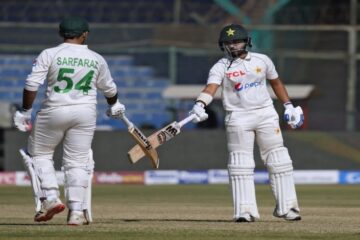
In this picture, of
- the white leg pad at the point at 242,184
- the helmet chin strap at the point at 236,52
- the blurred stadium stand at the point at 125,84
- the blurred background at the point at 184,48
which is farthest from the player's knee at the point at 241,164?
the blurred stadium stand at the point at 125,84

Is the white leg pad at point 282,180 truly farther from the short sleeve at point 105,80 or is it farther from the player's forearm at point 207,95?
the short sleeve at point 105,80

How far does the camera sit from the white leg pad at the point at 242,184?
879 centimetres

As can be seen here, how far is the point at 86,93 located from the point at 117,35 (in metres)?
14.2

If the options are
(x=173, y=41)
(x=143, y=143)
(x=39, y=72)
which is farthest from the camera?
(x=173, y=41)

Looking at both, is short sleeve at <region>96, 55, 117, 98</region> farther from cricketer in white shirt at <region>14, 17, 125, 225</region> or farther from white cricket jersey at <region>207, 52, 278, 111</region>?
white cricket jersey at <region>207, 52, 278, 111</region>

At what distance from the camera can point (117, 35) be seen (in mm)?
22250

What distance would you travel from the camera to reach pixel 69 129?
8117 mm

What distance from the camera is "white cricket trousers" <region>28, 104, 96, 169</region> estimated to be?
805 centimetres

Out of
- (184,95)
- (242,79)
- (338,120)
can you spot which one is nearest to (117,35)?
(184,95)

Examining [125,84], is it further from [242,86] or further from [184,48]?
[242,86]

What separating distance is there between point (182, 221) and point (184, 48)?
44.1 ft

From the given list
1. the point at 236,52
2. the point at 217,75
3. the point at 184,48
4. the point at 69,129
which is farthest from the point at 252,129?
the point at 184,48

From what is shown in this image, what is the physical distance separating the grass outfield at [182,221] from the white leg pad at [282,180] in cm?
14

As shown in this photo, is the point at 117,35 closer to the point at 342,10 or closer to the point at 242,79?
the point at 342,10
